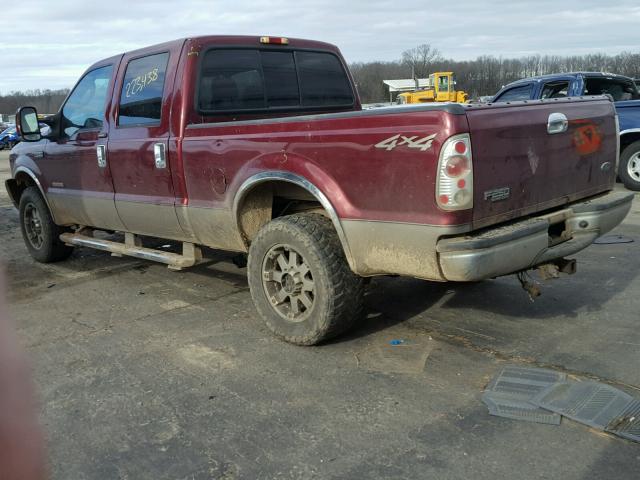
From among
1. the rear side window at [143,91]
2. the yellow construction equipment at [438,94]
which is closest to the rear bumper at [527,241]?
the rear side window at [143,91]

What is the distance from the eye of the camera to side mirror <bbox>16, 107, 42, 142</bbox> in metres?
6.25

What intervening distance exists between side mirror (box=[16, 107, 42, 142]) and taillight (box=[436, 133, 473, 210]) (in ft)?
15.8

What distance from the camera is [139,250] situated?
18.1 feet

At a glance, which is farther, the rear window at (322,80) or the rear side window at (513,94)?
the rear side window at (513,94)

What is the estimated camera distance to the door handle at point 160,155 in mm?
4816

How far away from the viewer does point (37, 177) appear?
656cm

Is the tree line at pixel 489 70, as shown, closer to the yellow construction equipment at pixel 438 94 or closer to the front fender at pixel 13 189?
the yellow construction equipment at pixel 438 94

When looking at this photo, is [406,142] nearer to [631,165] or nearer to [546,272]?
[546,272]

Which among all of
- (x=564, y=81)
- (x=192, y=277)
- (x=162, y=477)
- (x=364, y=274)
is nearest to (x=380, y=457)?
(x=162, y=477)

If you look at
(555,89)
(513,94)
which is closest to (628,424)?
(555,89)

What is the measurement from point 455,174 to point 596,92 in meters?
8.71

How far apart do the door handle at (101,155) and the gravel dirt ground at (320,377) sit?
119 centimetres

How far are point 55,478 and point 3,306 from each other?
83.8 inches

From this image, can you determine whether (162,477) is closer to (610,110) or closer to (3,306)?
(3,306)
